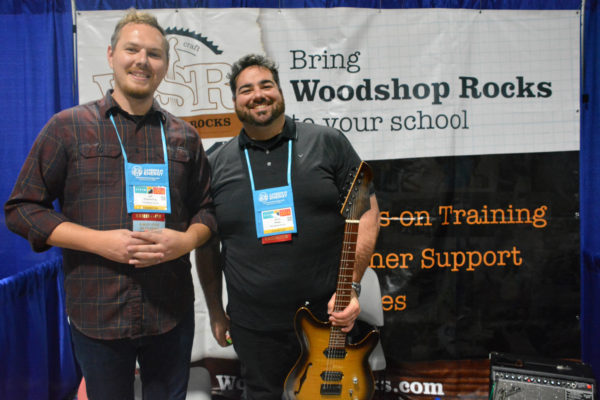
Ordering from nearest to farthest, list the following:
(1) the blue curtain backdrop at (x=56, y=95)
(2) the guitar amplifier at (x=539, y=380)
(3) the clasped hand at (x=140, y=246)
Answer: (3) the clasped hand at (x=140, y=246)
(2) the guitar amplifier at (x=539, y=380)
(1) the blue curtain backdrop at (x=56, y=95)

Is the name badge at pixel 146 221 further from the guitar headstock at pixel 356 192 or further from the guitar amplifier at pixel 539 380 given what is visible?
the guitar amplifier at pixel 539 380

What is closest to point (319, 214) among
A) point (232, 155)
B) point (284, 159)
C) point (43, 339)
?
point (284, 159)

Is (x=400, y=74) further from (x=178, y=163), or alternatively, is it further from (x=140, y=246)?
(x=140, y=246)

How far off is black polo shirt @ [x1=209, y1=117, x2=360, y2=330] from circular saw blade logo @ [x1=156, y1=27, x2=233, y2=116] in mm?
950

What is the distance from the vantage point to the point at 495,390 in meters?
2.18

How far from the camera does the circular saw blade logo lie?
2.61 m

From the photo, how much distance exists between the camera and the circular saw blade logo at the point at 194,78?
8.56 feet

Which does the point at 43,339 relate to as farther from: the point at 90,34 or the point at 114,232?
the point at 90,34

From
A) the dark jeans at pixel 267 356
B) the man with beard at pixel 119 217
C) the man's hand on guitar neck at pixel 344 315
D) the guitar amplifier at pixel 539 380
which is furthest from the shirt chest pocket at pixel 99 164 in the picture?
the guitar amplifier at pixel 539 380

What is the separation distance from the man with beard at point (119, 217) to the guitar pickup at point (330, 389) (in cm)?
60

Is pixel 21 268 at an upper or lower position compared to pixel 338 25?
lower

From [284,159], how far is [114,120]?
2.14ft

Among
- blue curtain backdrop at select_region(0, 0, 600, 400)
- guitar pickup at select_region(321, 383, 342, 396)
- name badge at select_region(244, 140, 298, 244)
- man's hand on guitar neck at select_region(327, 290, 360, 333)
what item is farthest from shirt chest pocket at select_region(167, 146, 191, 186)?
blue curtain backdrop at select_region(0, 0, 600, 400)

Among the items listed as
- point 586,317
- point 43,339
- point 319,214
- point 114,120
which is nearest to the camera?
point 114,120
